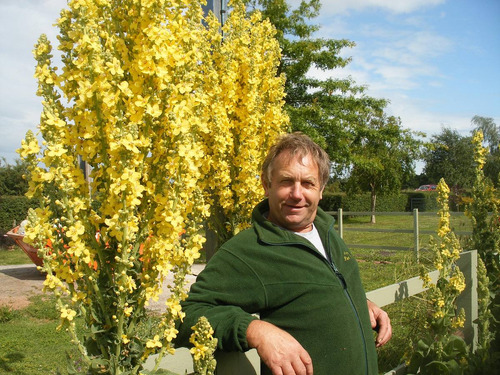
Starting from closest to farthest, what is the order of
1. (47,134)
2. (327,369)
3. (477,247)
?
(47,134) < (327,369) < (477,247)

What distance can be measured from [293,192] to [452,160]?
5166 centimetres

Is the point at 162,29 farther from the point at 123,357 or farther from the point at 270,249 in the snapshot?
the point at 123,357

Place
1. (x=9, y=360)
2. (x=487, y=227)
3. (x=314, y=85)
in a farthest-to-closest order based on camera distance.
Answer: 1. (x=314, y=85)
2. (x=9, y=360)
3. (x=487, y=227)

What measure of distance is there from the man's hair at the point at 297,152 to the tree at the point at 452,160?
42.5 m

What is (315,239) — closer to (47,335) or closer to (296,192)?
(296,192)

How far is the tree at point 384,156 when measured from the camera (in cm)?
1698

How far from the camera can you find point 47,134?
1.38 m

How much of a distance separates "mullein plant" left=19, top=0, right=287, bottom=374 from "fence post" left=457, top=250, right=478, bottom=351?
3269 mm

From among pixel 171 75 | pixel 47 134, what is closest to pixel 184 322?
pixel 47 134

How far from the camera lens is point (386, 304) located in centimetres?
314

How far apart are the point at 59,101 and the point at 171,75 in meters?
0.40

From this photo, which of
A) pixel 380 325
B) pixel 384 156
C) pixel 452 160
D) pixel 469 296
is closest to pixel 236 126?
pixel 380 325

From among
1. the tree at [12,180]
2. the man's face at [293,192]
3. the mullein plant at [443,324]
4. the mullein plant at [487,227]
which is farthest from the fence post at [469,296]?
the tree at [12,180]

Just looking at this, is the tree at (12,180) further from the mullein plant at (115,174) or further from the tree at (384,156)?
the mullein plant at (115,174)
